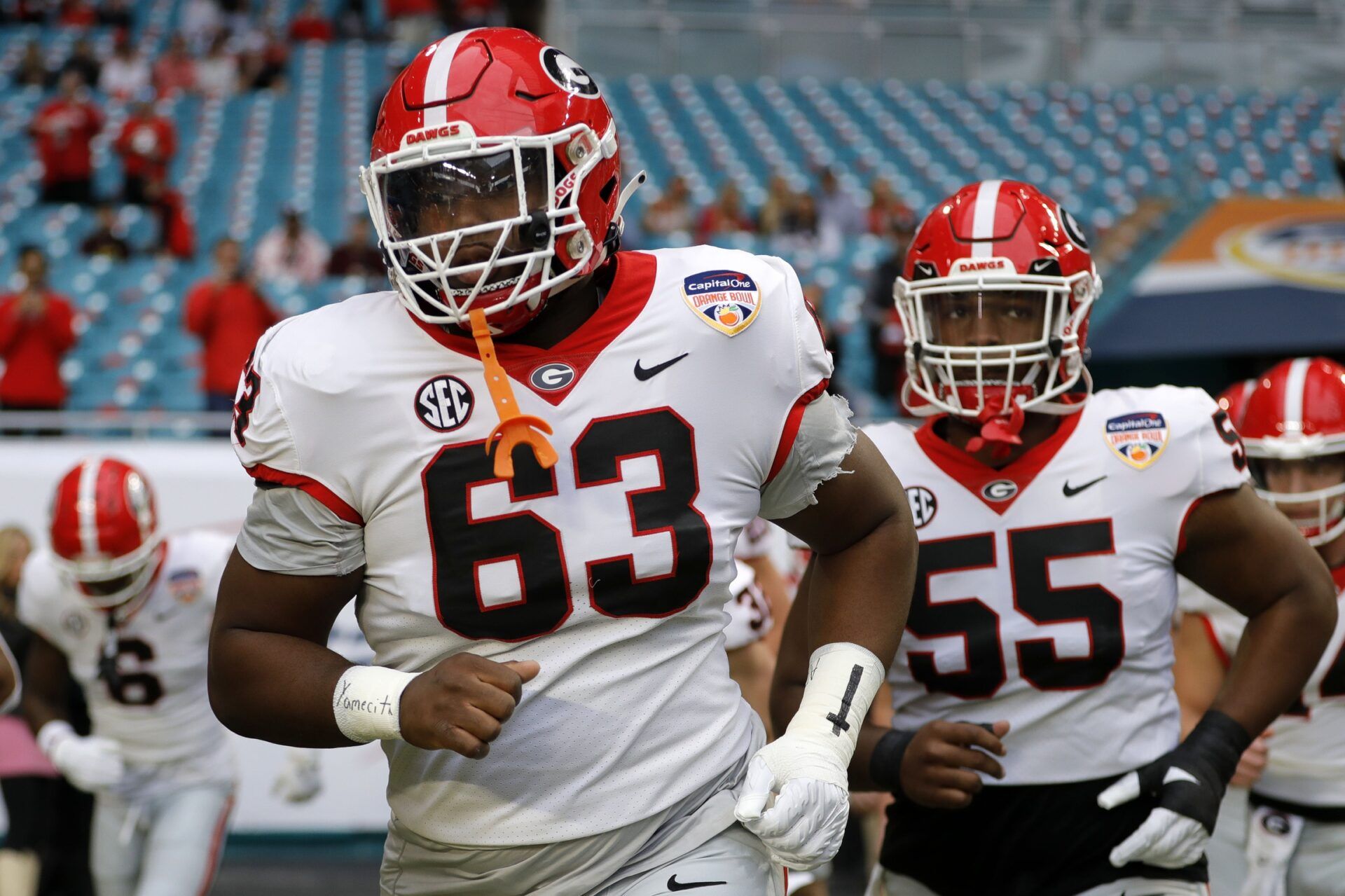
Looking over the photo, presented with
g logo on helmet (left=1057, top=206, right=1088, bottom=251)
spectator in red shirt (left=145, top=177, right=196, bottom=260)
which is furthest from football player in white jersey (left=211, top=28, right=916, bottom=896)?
spectator in red shirt (left=145, top=177, right=196, bottom=260)

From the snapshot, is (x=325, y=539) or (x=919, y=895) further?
(x=919, y=895)

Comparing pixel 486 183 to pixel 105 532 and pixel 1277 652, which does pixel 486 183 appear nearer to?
pixel 1277 652

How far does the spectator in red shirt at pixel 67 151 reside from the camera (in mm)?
10984

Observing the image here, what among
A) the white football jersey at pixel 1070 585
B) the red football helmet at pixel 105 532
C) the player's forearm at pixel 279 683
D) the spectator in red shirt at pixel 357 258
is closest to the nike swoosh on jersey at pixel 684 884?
the player's forearm at pixel 279 683

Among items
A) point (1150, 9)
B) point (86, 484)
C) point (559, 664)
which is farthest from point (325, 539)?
point (1150, 9)

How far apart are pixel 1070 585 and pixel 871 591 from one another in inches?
22.0

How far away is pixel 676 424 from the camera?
6.82 ft

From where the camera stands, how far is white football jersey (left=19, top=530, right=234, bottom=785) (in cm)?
498

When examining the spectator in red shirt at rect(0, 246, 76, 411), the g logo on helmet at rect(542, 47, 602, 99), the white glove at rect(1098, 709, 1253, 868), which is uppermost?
the g logo on helmet at rect(542, 47, 602, 99)

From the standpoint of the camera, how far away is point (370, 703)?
1.97m

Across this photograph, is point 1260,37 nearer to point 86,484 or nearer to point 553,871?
point 86,484

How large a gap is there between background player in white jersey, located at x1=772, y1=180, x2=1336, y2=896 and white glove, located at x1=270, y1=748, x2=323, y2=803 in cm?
343

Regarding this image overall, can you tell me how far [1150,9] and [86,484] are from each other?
517 inches

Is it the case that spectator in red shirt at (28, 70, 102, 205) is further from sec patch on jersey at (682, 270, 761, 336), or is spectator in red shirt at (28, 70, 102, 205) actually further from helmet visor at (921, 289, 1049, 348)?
sec patch on jersey at (682, 270, 761, 336)
